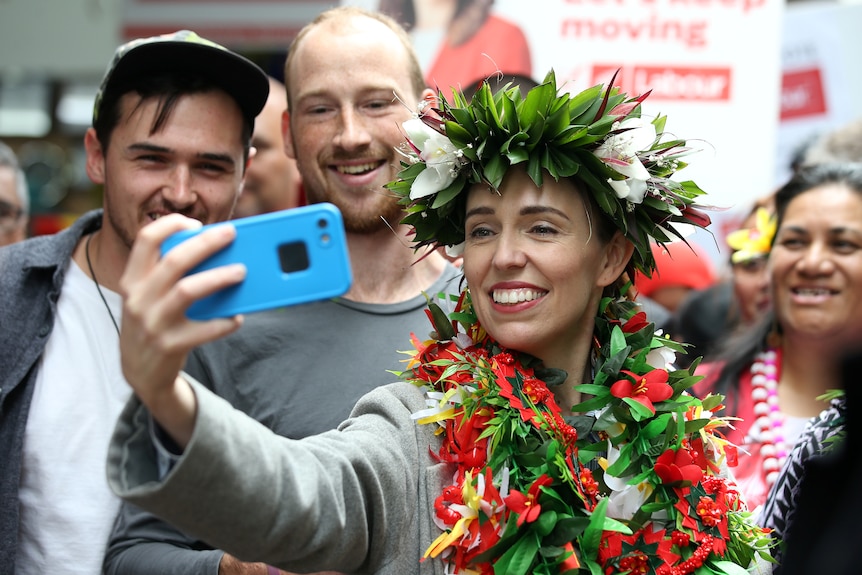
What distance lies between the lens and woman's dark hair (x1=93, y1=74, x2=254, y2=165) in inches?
118

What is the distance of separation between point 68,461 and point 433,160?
1259 mm

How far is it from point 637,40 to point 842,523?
4078 millimetres

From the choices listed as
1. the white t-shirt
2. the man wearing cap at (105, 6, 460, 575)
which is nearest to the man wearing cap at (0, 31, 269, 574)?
the white t-shirt

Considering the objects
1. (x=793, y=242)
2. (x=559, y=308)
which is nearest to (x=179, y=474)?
(x=559, y=308)

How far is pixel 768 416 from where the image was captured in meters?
3.74

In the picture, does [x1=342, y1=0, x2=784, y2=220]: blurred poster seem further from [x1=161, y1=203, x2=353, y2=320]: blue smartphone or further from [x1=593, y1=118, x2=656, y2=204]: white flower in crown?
[x1=161, y1=203, x2=353, y2=320]: blue smartphone

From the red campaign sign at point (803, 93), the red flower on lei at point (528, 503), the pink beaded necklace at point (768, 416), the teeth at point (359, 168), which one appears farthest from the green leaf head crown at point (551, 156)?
the red campaign sign at point (803, 93)

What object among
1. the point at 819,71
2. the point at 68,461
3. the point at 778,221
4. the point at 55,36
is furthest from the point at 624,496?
the point at 55,36

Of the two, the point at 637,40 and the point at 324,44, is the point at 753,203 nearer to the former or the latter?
the point at 637,40

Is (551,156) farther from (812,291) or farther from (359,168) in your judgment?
(812,291)

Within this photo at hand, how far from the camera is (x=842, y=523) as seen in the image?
46.9 inches

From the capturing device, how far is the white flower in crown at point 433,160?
247 centimetres

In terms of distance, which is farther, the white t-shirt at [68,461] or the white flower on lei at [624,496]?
the white t-shirt at [68,461]

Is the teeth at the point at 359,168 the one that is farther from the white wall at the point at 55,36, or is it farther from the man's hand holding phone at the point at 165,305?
the white wall at the point at 55,36
